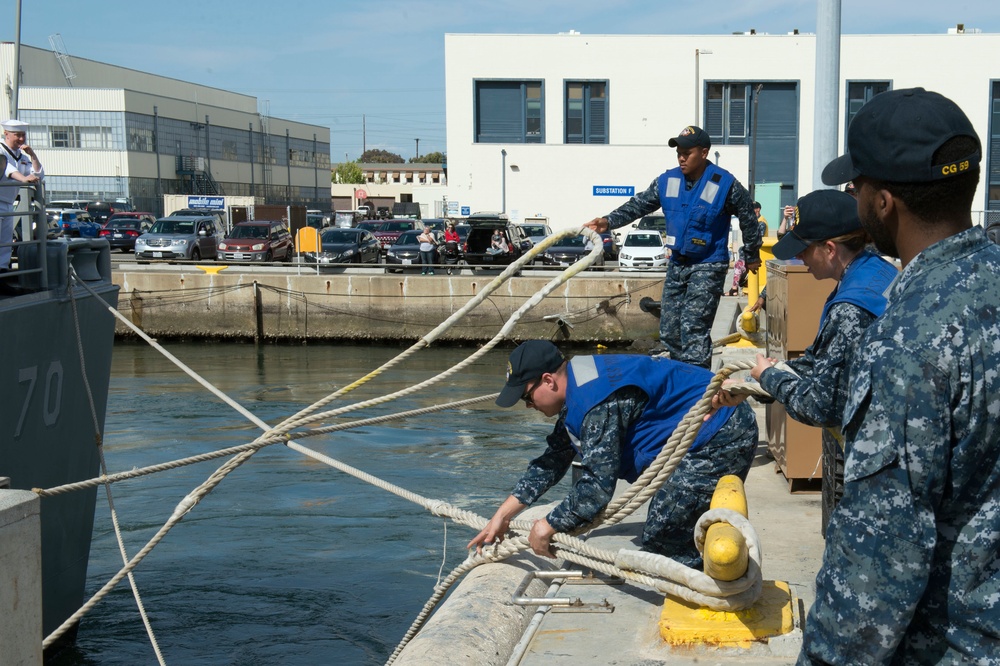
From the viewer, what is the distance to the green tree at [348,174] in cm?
12925

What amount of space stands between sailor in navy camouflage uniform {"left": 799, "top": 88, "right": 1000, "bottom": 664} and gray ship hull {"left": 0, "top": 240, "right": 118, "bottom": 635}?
593 centimetres

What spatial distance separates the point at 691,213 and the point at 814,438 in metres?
1.53

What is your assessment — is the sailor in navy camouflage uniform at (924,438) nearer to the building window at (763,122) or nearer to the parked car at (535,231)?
the parked car at (535,231)

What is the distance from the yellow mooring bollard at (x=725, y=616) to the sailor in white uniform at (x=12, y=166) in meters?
5.69

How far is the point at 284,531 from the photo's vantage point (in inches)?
362

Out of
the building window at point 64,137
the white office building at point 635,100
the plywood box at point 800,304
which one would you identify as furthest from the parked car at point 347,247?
the building window at point 64,137

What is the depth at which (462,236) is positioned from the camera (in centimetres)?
3456

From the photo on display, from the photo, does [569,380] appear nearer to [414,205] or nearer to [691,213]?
[691,213]

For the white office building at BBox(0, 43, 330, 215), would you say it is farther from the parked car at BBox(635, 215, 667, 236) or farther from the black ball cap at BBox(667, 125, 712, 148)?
the black ball cap at BBox(667, 125, 712, 148)

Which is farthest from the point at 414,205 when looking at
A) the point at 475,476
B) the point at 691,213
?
the point at 691,213

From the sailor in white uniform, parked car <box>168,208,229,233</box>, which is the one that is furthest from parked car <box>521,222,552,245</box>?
the sailor in white uniform

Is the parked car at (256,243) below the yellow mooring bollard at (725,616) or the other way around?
the other way around

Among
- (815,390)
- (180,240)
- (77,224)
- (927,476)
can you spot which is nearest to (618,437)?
(815,390)

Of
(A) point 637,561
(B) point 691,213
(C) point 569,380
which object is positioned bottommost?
(A) point 637,561
